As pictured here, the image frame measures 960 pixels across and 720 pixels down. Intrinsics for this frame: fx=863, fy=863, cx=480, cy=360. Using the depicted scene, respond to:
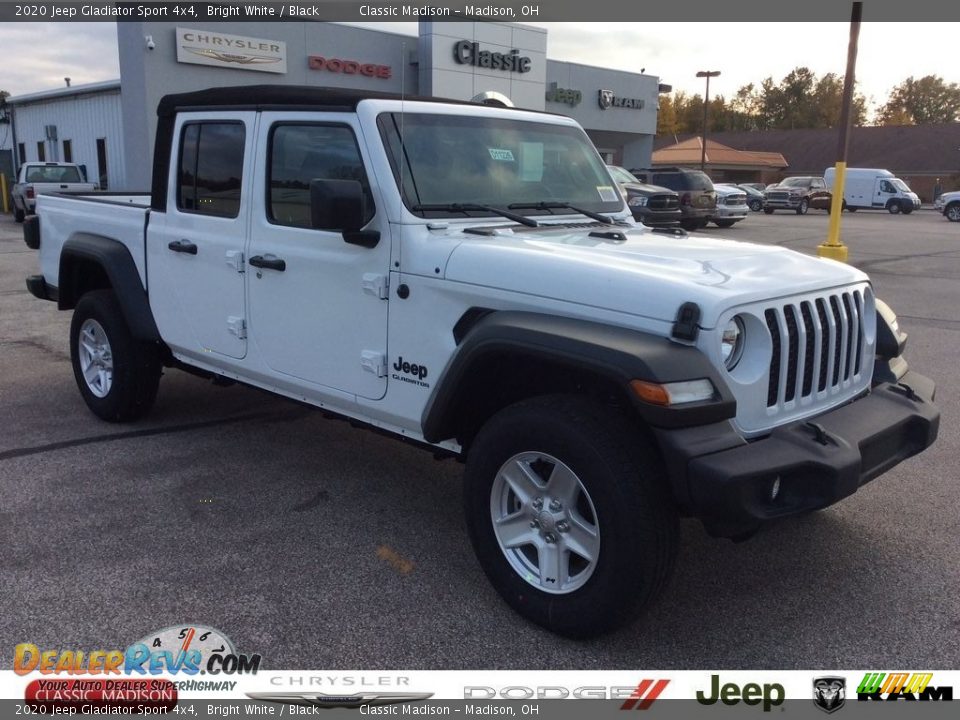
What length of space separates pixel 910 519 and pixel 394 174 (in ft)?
10.0

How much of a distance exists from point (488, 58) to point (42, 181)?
12.7 meters

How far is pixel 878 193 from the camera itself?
128 ft

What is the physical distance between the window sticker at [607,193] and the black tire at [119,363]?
2899 millimetres

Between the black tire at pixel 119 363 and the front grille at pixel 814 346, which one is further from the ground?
the front grille at pixel 814 346

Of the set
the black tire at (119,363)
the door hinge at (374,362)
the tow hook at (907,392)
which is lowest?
the black tire at (119,363)

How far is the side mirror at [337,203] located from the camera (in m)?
3.50

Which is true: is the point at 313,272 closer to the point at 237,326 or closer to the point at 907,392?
the point at 237,326

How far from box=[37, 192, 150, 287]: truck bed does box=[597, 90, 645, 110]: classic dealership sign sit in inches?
1073

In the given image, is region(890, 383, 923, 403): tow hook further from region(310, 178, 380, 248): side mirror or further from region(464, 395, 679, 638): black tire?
region(310, 178, 380, 248): side mirror

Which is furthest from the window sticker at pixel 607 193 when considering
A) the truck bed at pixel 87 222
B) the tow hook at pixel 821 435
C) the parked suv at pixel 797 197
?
the parked suv at pixel 797 197

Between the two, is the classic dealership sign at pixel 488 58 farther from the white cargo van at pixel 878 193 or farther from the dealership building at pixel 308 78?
the white cargo van at pixel 878 193

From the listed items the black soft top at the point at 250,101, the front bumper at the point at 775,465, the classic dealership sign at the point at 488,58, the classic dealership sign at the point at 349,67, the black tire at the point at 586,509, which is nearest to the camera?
the front bumper at the point at 775,465

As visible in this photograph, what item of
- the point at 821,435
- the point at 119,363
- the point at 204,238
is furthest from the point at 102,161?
the point at 821,435

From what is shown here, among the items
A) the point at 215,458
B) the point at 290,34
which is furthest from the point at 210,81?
the point at 215,458
